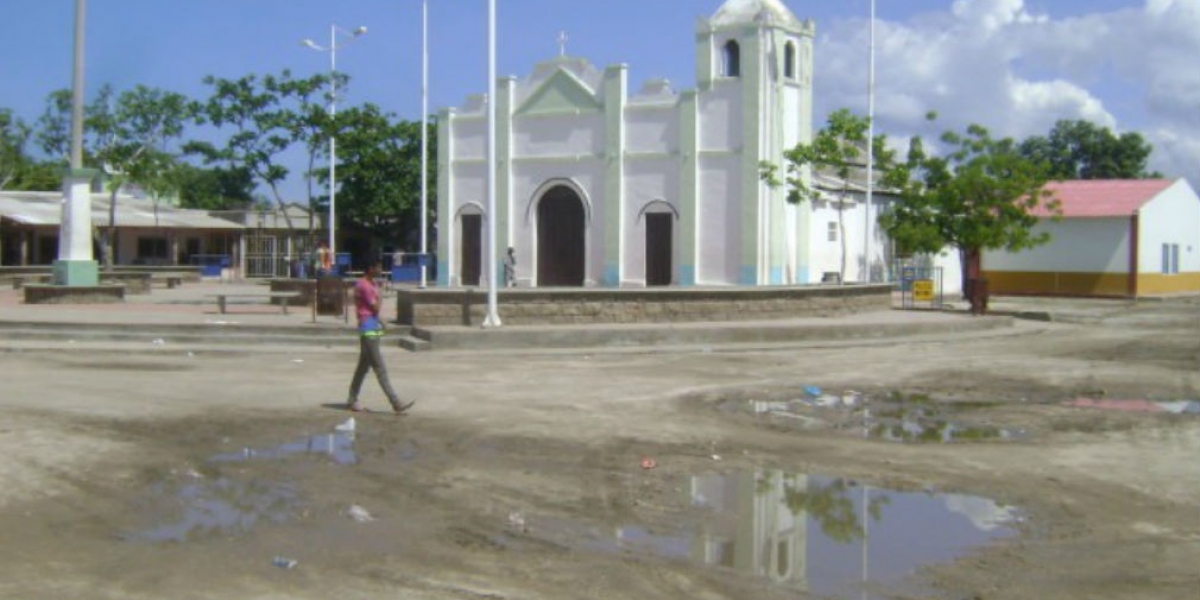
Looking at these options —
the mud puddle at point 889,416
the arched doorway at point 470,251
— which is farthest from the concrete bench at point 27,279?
the mud puddle at point 889,416

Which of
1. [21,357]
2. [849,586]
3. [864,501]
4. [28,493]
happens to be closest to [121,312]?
[21,357]

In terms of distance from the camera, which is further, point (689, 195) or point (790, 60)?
point (790, 60)

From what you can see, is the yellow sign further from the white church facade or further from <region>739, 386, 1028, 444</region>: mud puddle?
<region>739, 386, 1028, 444</region>: mud puddle

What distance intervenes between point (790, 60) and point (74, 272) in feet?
71.7

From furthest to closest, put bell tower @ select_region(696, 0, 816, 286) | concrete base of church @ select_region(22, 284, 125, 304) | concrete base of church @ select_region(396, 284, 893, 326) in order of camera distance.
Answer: bell tower @ select_region(696, 0, 816, 286), concrete base of church @ select_region(22, 284, 125, 304), concrete base of church @ select_region(396, 284, 893, 326)

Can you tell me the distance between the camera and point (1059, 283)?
5066 cm

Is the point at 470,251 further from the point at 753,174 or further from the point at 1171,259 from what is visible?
the point at 1171,259

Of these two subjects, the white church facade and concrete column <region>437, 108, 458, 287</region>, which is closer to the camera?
the white church facade

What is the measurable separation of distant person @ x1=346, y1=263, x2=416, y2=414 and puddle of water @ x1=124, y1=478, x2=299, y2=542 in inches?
151

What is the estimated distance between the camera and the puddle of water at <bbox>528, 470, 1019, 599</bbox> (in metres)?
7.98

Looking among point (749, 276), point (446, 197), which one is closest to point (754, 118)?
point (749, 276)

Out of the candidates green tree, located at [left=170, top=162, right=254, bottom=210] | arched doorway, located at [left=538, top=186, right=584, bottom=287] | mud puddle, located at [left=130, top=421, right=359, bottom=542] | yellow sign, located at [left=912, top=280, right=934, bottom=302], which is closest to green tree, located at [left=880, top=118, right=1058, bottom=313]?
yellow sign, located at [left=912, top=280, right=934, bottom=302]

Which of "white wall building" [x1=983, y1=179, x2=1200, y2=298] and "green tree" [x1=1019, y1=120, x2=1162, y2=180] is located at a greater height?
"green tree" [x1=1019, y1=120, x2=1162, y2=180]

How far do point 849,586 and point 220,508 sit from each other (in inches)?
177
